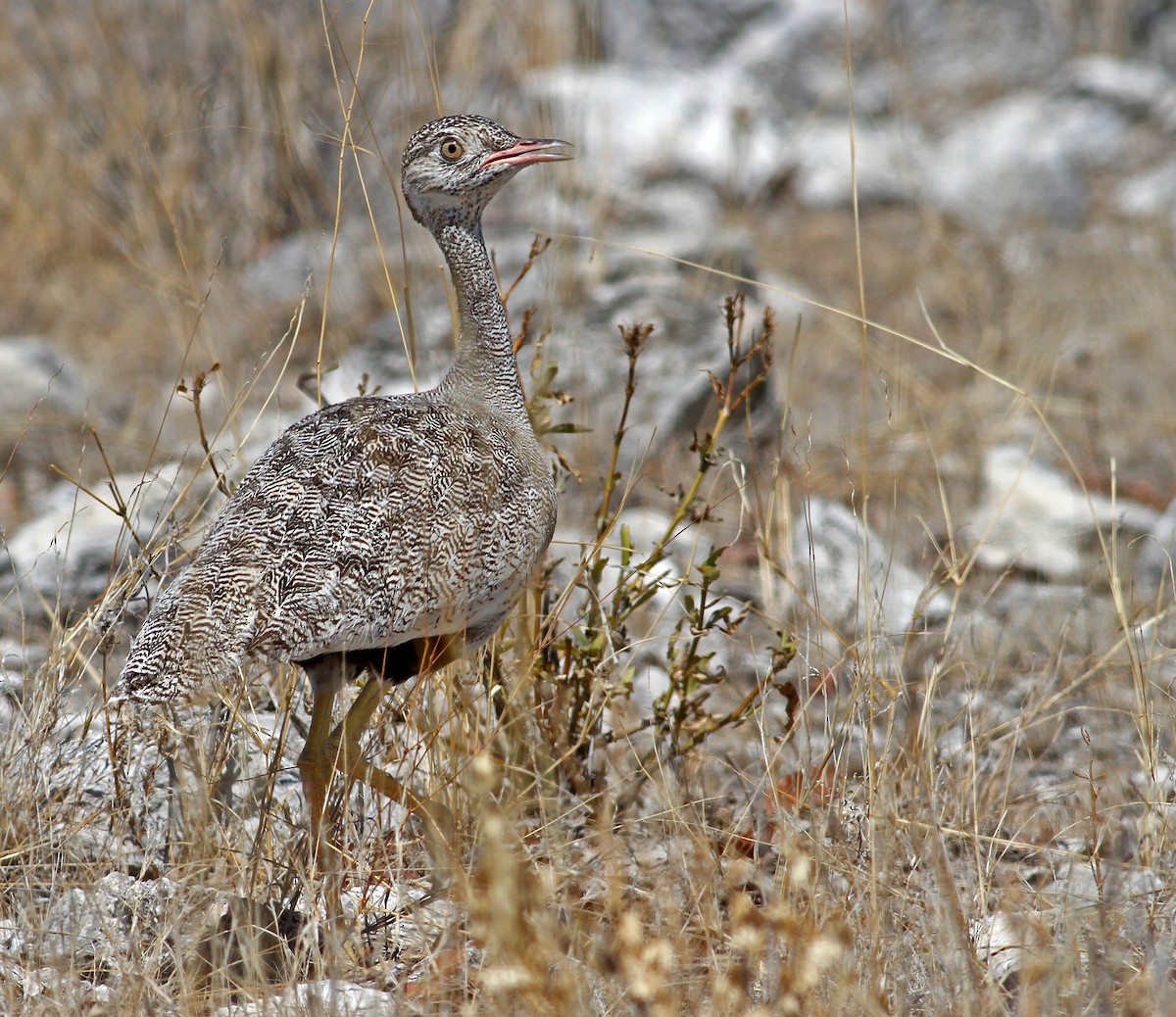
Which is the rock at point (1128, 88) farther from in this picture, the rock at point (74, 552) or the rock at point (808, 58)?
the rock at point (74, 552)

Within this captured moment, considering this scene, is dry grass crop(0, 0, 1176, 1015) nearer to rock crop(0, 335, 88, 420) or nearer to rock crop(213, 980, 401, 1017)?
rock crop(213, 980, 401, 1017)

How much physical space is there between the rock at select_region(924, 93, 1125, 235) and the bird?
693 cm

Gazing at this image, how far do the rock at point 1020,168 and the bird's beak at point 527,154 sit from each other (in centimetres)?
675

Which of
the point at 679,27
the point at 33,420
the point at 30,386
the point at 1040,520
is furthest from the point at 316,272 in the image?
the point at 679,27

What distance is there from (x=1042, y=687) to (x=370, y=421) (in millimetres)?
2091

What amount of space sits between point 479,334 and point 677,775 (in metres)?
1.22

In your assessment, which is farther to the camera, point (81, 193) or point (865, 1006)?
point (81, 193)

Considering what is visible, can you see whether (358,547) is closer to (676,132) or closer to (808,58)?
(676,132)

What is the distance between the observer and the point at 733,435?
6.17 metres

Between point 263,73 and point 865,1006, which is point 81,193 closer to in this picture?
point 263,73

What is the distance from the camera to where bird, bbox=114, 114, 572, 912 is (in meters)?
2.69

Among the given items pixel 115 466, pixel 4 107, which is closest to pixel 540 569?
pixel 115 466

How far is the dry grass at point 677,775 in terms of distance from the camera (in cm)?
240

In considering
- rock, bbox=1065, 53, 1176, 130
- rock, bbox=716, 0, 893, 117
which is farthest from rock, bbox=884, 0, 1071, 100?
rock, bbox=1065, 53, 1176, 130
